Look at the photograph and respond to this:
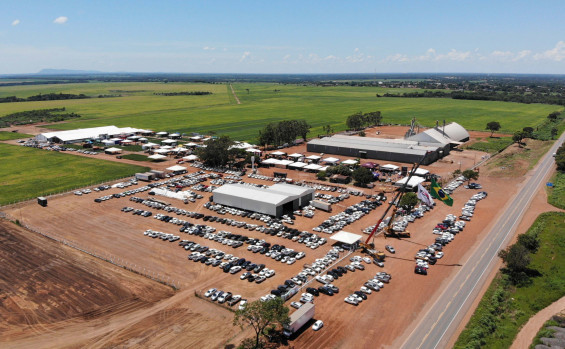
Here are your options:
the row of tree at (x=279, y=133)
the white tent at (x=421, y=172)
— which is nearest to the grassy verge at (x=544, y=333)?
the white tent at (x=421, y=172)

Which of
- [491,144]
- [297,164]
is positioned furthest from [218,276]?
[491,144]

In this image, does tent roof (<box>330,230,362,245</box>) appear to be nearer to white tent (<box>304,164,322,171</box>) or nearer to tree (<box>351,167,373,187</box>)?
tree (<box>351,167,373,187</box>)

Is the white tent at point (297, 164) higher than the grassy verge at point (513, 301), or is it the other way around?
the white tent at point (297, 164)

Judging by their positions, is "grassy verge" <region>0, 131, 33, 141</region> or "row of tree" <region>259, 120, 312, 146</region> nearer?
"row of tree" <region>259, 120, 312, 146</region>

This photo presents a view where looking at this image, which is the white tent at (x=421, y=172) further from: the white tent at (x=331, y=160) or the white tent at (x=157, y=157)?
the white tent at (x=157, y=157)

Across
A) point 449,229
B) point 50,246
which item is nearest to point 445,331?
point 449,229

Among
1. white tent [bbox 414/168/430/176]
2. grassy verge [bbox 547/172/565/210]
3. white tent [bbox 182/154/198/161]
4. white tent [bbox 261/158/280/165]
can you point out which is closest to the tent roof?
white tent [bbox 414/168/430/176]

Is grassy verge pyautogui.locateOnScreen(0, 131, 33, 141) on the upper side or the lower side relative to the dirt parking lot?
upper
